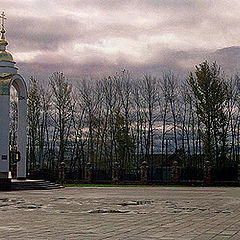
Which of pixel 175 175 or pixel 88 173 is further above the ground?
pixel 88 173

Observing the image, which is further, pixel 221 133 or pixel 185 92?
pixel 185 92

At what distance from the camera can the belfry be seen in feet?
98.6

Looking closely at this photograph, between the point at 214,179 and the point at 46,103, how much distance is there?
83.5ft

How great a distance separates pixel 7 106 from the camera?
3034 cm

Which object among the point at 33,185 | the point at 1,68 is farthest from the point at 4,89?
the point at 33,185

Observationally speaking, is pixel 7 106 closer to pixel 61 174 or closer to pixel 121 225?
pixel 61 174

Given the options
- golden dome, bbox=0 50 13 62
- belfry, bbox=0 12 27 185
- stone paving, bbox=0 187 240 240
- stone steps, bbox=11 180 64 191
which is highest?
golden dome, bbox=0 50 13 62

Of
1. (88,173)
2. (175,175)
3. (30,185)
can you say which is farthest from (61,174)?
(30,185)

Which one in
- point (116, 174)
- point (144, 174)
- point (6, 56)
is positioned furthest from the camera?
point (116, 174)

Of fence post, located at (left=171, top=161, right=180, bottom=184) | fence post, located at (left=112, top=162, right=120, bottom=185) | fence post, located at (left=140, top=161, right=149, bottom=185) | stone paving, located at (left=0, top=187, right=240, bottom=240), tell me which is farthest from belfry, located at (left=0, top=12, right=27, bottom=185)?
stone paving, located at (left=0, top=187, right=240, bottom=240)

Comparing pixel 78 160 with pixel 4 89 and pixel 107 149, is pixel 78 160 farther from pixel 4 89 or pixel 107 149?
pixel 4 89

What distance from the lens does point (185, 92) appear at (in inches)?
2082

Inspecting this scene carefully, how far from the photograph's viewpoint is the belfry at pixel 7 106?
1184 inches

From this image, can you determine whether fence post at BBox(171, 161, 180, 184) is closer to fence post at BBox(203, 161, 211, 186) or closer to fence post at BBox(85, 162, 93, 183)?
fence post at BBox(203, 161, 211, 186)
